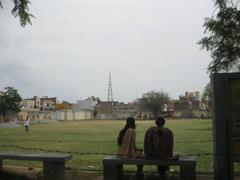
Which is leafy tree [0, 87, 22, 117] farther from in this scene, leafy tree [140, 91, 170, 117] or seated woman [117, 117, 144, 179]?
seated woman [117, 117, 144, 179]

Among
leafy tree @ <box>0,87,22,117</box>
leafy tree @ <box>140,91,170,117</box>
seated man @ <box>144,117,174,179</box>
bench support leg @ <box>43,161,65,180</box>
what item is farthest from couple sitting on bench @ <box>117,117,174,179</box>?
leafy tree @ <box>140,91,170,117</box>

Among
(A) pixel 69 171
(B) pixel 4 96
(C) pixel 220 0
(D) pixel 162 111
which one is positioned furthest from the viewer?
(D) pixel 162 111

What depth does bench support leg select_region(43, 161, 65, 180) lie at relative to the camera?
36.4 feet

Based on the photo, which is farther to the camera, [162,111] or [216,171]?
[162,111]

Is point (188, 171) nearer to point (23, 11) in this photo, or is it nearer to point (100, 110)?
point (23, 11)

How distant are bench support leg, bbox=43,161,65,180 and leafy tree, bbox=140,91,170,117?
14383cm

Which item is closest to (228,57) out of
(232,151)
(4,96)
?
(232,151)

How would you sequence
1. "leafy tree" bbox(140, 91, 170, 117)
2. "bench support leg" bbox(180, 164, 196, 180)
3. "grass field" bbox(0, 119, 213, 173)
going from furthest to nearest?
"leafy tree" bbox(140, 91, 170, 117) < "grass field" bbox(0, 119, 213, 173) < "bench support leg" bbox(180, 164, 196, 180)

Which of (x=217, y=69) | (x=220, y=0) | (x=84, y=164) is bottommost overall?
(x=84, y=164)

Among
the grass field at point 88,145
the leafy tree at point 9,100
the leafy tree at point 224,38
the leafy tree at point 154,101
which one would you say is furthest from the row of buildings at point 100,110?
the leafy tree at point 224,38

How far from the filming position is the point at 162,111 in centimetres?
15850

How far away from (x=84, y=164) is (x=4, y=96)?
109 m

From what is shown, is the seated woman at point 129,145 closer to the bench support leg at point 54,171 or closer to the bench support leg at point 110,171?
the bench support leg at point 110,171

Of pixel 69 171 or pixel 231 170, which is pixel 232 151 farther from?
pixel 69 171
